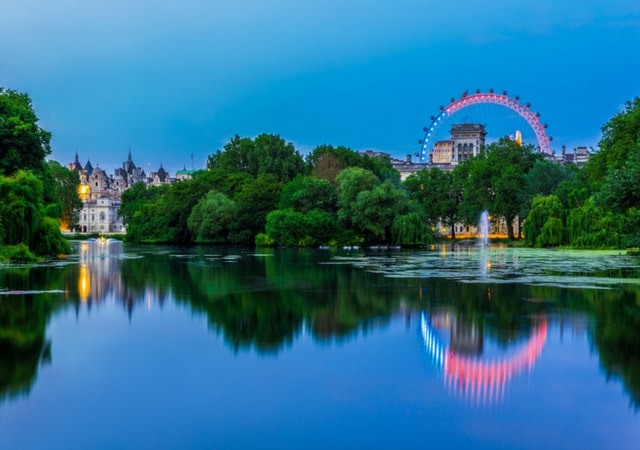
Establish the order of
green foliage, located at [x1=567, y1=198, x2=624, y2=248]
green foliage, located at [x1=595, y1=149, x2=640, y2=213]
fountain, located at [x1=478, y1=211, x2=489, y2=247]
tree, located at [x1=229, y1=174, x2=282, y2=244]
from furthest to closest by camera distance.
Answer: fountain, located at [x1=478, y1=211, x2=489, y2=247], tree, located at [x1=229, y1=174, x2=282, y2=244], green foliage, located at [x1=567, y1=198, x2=624, y2=248], green foliage, located at [x1=595, y1=149, x2=640, y2=213]

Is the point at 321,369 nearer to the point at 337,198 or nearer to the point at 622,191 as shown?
the point at 622,191

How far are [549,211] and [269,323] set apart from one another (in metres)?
48.1

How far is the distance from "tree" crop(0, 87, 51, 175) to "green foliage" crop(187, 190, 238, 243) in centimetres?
2994

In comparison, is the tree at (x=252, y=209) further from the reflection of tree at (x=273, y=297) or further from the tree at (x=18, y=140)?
the reflection of tree at (x=273, y=297)

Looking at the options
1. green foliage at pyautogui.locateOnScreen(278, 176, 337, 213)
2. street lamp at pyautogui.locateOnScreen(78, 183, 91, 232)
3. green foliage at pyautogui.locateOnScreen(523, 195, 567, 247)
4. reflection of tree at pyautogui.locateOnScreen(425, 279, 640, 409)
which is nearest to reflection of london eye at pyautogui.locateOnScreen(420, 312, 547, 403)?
reflection of tree at pyautogui.locateOnScreen(425, 279, 640, 409)

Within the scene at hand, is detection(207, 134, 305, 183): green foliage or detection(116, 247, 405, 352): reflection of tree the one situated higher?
detection(207, 134, 305, 183): green foliage

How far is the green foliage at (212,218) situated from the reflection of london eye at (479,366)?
60748 millimetres

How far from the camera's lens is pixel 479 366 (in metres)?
10.7

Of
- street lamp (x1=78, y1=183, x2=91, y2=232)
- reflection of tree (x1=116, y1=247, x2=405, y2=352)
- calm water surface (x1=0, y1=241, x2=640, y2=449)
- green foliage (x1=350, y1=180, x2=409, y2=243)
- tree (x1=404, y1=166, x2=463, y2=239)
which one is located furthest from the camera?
street lamp (x1=78, y1=183, x2=91, y2=232)

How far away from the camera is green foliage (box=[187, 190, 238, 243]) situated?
72.8 m

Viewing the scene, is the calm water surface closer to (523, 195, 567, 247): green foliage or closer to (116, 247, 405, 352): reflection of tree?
(116, 247, 405, 352): reflection of tree

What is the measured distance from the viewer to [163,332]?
45.9ft

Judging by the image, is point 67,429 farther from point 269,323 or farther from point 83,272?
point 83,272

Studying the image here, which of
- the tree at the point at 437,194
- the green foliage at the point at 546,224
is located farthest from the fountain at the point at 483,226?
the green foliage at the point at 546,224
